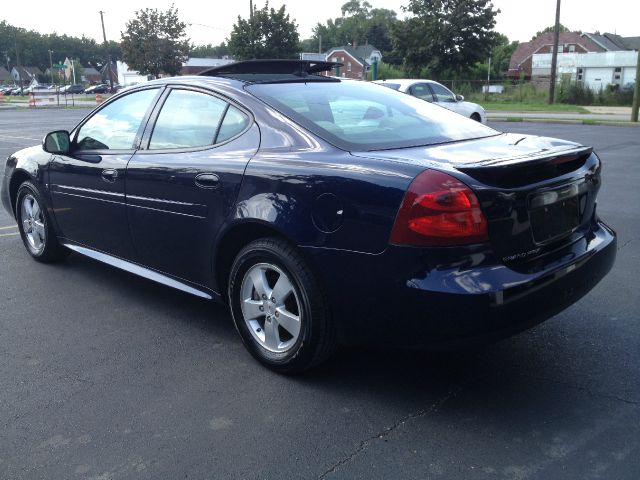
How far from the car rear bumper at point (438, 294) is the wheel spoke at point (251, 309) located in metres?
0.53

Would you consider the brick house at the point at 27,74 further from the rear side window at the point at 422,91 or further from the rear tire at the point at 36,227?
the rear tire at the point at 36,227

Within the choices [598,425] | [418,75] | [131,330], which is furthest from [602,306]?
[418,75]

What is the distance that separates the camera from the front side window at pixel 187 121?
12.7 feet

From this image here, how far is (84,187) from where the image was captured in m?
4.69

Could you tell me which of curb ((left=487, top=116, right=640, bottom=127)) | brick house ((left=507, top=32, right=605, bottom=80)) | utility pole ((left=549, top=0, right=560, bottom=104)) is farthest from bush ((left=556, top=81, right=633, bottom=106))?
brick house ((left=507, top=32, right=605, bottom=80))

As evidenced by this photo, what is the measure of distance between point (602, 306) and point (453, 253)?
2.08 m

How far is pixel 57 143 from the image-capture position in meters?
4.86

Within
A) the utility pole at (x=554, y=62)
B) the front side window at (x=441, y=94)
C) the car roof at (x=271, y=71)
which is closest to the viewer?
the car roof at (x=271, y=71)

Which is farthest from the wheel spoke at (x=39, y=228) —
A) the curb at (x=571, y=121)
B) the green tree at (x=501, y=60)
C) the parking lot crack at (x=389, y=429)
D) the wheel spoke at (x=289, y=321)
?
the green tree at (x=501, y=60)

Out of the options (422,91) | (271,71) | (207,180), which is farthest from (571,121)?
(207,180)

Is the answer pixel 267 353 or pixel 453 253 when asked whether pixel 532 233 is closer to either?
pixel 453 253

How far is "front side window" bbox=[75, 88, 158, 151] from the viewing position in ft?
14.4

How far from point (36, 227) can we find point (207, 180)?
2.67 metres

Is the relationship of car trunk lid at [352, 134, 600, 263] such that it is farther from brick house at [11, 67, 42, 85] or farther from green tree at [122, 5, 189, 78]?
brick house at [11, 67, 42, 85]
